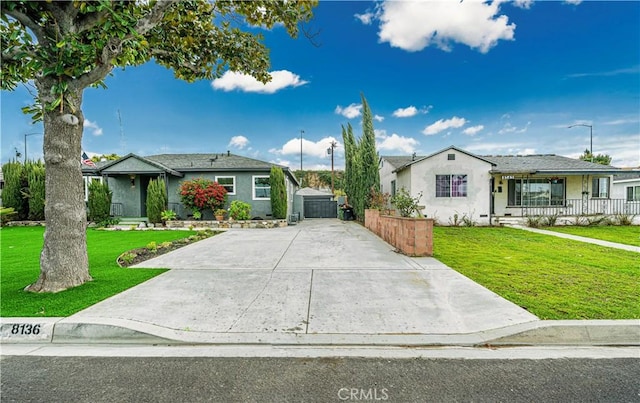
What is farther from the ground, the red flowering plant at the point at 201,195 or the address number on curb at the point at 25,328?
the red flowering plant at the point at 201,195

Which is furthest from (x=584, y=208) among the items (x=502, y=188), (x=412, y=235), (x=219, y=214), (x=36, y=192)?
(x=36, y=192)

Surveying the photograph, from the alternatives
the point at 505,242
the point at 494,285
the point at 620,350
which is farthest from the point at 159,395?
the point at 505,242

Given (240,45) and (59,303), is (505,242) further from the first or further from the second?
(59,303)

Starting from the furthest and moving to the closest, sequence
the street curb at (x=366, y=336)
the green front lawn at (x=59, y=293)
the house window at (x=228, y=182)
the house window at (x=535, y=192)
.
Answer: the house window at (x=228, y=182) → the house window at (x=535, y=192) → the green front lawn at (x=59, y=293) → the street curb at (x=366, y=336)

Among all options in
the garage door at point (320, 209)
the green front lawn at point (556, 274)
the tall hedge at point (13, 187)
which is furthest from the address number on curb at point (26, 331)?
the garage door at point (320, 209)

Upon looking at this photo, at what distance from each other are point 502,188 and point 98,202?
22239 millimetres

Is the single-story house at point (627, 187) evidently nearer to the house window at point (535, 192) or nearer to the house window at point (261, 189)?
the house window at point (535, 192)

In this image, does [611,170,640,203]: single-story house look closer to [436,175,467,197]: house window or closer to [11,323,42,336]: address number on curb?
[436,175,467,197]: house window

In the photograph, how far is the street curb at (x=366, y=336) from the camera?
312 centimetres

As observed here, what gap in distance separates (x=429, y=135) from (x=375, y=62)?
10.9 m

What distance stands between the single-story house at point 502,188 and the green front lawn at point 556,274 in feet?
18.8

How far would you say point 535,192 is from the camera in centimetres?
1636

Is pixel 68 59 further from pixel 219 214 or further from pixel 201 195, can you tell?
pixel 219 214

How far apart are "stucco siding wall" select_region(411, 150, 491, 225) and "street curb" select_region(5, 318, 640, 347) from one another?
40.4 ft
